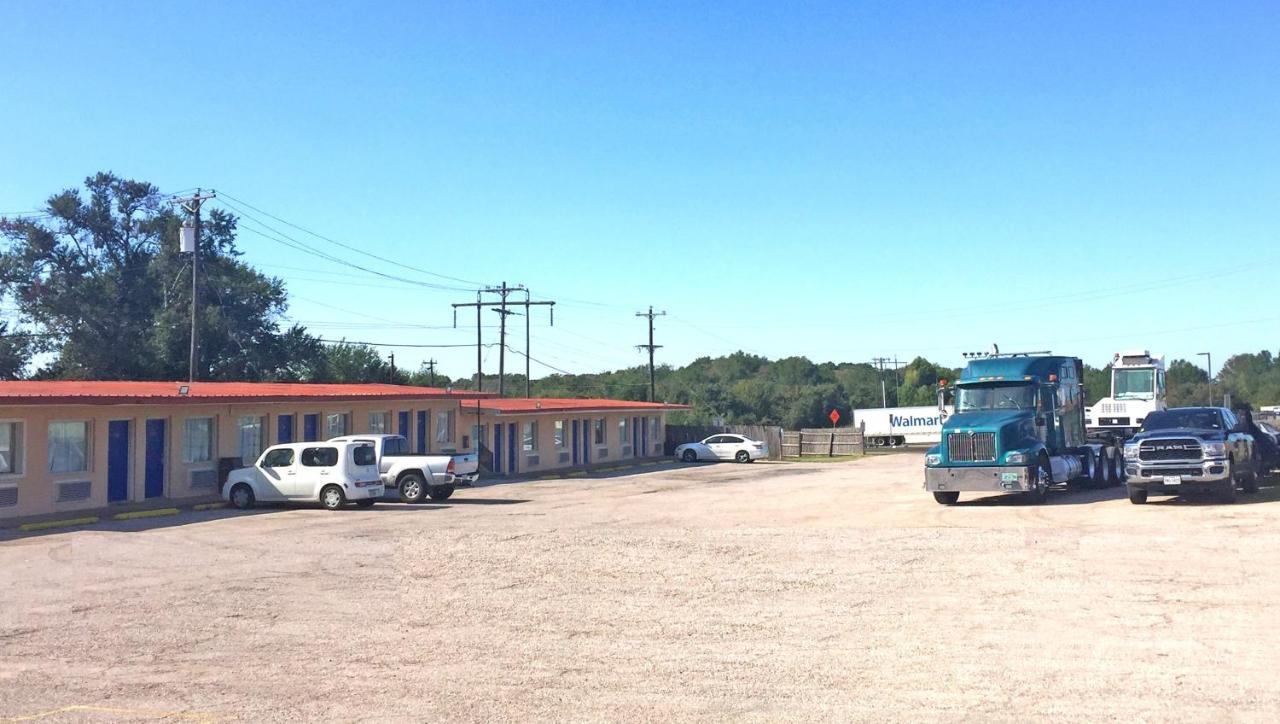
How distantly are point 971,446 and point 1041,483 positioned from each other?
6.04ft

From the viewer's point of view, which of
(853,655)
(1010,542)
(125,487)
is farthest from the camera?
(125,487)

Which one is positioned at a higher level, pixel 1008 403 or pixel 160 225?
pixel 160 225

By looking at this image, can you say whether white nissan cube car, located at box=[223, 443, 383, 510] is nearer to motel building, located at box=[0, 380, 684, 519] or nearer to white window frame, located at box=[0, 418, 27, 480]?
motel building, located at box=[0, 380, 684, 519]

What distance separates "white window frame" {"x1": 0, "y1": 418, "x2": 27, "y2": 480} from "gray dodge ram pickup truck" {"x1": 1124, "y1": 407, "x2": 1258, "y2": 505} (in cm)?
2357

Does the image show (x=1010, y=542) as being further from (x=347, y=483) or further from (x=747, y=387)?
(x=747, y=387)

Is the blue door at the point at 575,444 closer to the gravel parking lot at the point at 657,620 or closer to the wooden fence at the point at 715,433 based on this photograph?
the wooden fence at the point at 715,433

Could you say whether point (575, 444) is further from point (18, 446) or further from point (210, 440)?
point (18, 446)

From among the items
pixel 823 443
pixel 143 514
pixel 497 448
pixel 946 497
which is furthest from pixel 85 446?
pixel 823 443

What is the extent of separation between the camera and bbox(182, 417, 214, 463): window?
28.3 m

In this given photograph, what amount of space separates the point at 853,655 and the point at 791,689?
134 cm

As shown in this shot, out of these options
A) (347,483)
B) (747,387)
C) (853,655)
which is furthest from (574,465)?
(747,387)

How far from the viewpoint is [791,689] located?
8445 millimetres

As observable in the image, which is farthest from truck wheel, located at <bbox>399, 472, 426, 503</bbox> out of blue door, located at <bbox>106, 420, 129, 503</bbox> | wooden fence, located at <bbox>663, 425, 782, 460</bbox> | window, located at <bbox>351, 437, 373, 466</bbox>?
wooden fence, located at <bbox>663, 425, 782, 460</bbox>

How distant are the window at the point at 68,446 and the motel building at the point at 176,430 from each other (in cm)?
2
